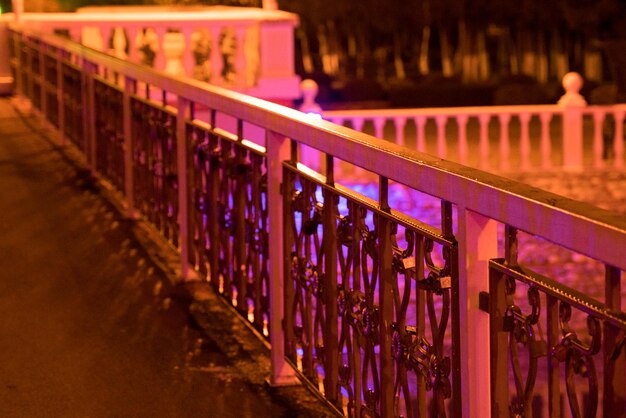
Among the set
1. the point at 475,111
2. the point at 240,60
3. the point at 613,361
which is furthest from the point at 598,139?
the point at 613,361

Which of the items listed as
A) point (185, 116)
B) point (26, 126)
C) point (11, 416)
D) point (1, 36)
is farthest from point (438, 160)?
point (1, 36)

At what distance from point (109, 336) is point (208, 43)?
36.6 ft

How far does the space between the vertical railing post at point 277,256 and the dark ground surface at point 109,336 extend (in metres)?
0.10

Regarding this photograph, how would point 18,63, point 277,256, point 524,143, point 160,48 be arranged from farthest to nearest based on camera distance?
point 524,143 → point 18,63 → point 160,48 → point 277,256

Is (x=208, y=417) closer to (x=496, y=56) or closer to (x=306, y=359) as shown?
(x=306, y=359)

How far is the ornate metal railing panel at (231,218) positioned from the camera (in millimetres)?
6164

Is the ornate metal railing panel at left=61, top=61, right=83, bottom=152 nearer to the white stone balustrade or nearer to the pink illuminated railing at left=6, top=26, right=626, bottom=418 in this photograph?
the pink illuminated railing at left=6, top=26, right=626, bottom=418

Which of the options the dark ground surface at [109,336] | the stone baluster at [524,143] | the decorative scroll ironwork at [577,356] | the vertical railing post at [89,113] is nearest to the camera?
the decorative scroll ironwork at [577,356]

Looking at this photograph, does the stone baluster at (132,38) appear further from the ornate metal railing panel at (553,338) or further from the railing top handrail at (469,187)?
the ornate metal railing panel at (553,338)

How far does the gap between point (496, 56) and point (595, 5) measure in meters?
14.0

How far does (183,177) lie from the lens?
7.73m

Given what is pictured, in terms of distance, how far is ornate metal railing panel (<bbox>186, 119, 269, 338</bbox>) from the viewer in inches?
243

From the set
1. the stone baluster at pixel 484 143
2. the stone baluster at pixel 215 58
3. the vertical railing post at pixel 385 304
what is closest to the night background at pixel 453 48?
the stone baluster at pixel 484 143

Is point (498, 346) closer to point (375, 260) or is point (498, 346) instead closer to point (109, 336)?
point (375, 260)
